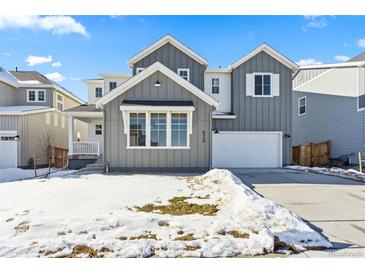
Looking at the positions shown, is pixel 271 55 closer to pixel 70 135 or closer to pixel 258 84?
pixel 258 84

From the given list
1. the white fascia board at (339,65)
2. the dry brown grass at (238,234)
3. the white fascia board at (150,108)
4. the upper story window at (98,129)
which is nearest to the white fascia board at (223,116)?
the white fascia board at (150,108)

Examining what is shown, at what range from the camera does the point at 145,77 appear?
12070mm

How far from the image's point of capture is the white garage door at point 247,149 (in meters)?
16.4

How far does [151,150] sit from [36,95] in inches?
529

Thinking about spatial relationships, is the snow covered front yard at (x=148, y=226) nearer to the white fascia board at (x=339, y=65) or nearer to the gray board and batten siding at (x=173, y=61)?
the gray board and batten siding at (x=173, y=61)

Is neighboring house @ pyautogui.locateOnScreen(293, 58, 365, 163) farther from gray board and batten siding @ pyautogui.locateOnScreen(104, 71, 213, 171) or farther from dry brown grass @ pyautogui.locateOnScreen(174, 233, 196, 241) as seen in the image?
dry brown grass @ pyautogui.locateOnScreen(174, 233, 196, 241)

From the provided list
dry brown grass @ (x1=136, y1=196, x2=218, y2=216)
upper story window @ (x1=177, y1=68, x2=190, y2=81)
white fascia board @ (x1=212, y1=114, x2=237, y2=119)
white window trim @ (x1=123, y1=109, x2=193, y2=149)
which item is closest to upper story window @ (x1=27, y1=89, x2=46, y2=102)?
upper story window @ (x1=177, y1=68, x2=190, y2=81)

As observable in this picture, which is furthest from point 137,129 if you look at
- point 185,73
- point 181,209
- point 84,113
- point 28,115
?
point 28,115

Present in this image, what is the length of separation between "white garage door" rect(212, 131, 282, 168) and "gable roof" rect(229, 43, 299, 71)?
404 cm

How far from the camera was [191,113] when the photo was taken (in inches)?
460
